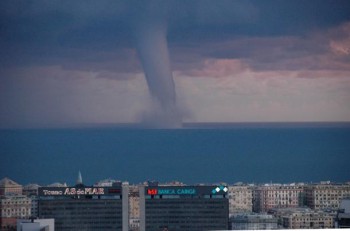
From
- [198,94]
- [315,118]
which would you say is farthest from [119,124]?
[315,118]

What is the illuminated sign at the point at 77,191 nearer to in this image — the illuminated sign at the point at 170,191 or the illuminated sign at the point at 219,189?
the illuminated sign at the point at 170,191

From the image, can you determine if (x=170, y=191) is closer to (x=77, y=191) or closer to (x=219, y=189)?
(x=219, y=189)

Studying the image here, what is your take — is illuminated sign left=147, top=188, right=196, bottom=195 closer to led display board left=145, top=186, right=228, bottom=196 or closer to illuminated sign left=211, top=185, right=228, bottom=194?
led display board left=145, top=186, right=228, bottom=196

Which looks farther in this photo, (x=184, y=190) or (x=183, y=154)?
(x=183, y=154)

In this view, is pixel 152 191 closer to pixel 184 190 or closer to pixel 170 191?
pixel 170 191

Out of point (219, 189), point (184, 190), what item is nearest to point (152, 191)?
point (184, 190)

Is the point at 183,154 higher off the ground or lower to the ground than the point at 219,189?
higher

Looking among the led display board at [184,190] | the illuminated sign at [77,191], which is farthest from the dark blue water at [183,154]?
the led display board at [184,190]

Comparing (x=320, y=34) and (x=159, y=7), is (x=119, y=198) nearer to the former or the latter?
(x=159, y=7)
